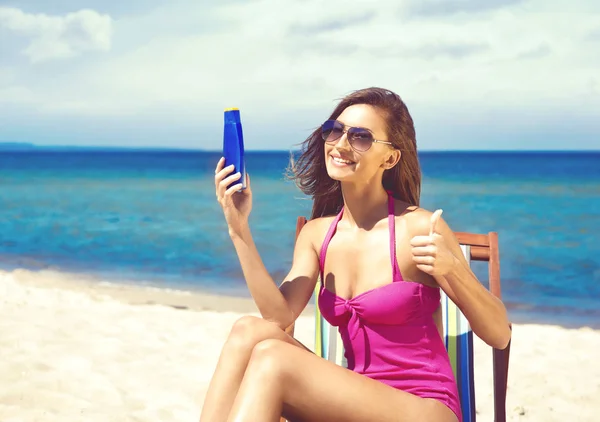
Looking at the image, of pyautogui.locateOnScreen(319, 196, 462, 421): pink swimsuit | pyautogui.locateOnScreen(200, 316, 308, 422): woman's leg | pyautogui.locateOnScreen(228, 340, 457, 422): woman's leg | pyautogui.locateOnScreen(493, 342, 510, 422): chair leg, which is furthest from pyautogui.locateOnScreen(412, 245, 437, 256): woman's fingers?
pyautogui.locateOnScreen(493, 342, 510, 422): chair leg

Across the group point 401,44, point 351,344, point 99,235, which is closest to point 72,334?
point 351,344

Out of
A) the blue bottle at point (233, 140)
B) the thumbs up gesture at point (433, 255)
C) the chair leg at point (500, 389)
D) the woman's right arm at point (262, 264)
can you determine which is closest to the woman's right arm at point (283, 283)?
the woman's right arm at point (262, 264)

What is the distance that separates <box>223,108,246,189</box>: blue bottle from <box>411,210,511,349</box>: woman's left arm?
71 centimetres

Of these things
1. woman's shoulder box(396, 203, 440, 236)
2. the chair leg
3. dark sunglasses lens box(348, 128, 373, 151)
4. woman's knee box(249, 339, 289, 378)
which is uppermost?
dark sunglasses lens box(348, 128, 373, 151)

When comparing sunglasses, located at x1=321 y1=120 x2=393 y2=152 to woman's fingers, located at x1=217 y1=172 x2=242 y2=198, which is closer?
woman's fingers, located at x1=217 y1=172 x2=242 y2=198

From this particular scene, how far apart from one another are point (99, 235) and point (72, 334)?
40.9 feet

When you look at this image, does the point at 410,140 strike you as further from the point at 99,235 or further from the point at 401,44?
the point at 401,44

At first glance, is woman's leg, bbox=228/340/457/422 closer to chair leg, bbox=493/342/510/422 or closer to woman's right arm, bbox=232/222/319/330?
woman's right arm, bbox=232/222/319/330

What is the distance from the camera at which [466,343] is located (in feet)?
11.4

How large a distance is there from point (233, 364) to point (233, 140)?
0.83 metres

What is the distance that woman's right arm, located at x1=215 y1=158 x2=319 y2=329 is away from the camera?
2775 mm

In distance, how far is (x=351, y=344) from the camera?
2949mm

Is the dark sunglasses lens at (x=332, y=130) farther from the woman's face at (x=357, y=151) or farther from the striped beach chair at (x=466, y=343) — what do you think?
the striped beach chair at (x=466, y=343)

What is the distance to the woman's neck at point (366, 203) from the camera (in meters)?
3.12
